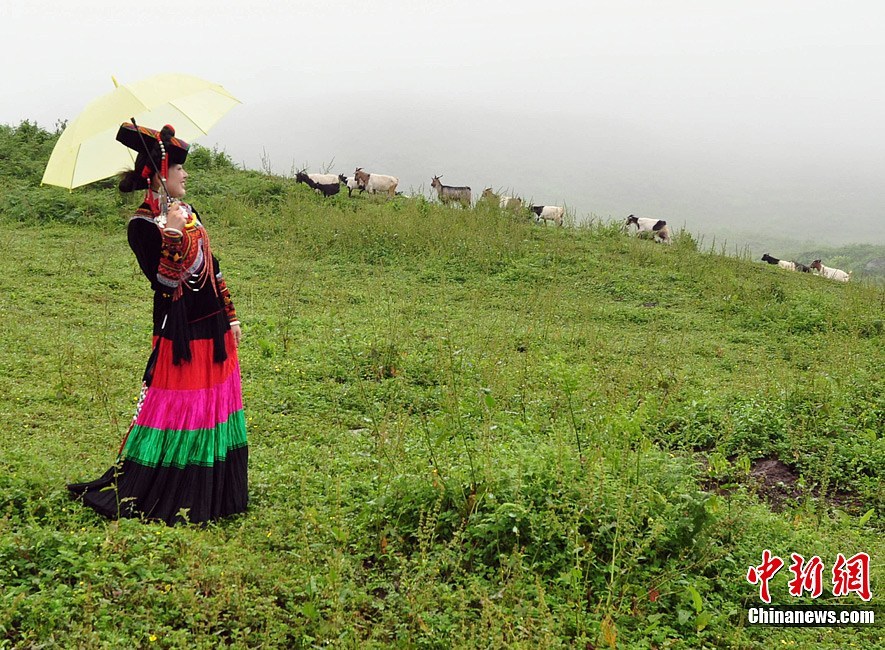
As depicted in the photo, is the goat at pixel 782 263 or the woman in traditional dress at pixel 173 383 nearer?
the woman in traditional dress at pixel 173 383

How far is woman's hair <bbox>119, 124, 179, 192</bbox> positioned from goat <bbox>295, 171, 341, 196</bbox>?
11662mm

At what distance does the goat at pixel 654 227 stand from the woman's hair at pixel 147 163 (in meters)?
13.0

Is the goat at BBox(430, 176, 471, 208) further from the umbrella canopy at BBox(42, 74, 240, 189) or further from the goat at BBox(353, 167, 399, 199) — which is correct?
the umbrella canopy at BBox(42, 74, 240, 189)

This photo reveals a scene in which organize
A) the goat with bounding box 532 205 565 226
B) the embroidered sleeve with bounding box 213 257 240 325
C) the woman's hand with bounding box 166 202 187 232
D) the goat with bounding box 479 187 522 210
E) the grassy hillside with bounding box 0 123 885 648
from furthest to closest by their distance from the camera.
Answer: the goat with bounding box 532 205 565 226 < the goat with bounding box 479 187 522 210 < the embroidered sleeve with bounding box 213 257 240 325 < the woman's hand with bounding box 166 202 187 232 < the grassy hillside with bounding box 0 123 885 648

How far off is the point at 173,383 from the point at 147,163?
46.2 inches

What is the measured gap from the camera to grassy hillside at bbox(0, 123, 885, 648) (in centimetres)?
330

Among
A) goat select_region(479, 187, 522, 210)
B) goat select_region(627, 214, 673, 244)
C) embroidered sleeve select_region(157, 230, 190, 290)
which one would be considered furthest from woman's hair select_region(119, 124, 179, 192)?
goat select_region(627, 214, 673, 244)

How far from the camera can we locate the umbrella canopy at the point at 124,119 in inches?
162

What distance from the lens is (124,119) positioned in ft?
13.3

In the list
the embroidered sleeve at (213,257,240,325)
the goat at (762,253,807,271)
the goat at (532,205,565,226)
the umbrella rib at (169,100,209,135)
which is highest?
the umbrella rib at (169,100,209,135)

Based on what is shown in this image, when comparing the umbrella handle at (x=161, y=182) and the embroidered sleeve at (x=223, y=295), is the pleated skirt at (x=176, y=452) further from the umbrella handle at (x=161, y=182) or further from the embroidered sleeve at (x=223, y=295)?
the umbrella handle at (x=161, y=182)

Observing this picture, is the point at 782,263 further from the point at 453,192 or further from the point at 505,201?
the point at 453,192

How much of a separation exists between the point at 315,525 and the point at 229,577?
659 millimetres

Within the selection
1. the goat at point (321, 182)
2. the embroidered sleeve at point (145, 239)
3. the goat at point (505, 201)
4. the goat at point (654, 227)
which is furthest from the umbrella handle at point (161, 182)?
the goat at point (654, 227)
